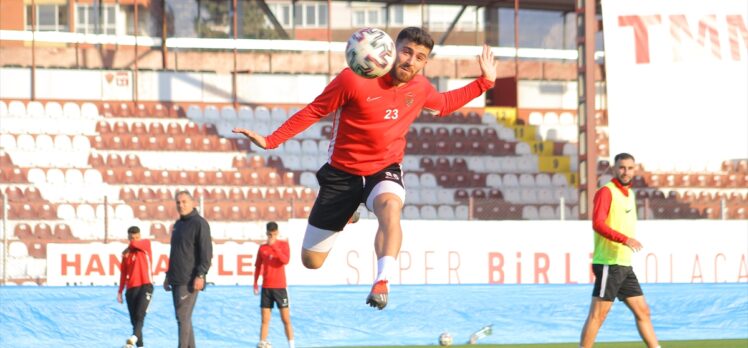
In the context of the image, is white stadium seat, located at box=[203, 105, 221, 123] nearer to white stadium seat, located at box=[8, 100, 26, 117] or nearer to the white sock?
white stadium seat, located at box=[8, 100, 26, 117]

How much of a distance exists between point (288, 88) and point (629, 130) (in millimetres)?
10767

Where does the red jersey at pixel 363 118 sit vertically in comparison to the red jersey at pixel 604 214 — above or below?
above

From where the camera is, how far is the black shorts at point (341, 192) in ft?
28.5

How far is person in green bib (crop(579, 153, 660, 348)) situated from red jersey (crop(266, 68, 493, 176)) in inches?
125

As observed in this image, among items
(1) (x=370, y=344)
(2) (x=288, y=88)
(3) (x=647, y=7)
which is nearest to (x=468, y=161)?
(2) (x=288, y=88)

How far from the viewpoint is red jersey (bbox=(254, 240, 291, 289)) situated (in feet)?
54.6

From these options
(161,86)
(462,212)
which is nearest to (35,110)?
(161,86)

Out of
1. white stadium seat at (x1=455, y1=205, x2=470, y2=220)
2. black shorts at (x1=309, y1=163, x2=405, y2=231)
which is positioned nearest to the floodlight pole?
white stadium seat at (x1=455, y1=205, x2=470, y2=220)

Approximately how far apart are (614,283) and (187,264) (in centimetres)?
448

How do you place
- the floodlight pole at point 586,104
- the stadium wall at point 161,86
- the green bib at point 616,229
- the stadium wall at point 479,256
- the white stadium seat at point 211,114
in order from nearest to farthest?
1. the green bib at point 616,229
2. the stadium wall at point 479,256
3. the floodlight pole at point 586,104
4. the white stadium seat at point 211,114
5. the stadium wall at point 161,86

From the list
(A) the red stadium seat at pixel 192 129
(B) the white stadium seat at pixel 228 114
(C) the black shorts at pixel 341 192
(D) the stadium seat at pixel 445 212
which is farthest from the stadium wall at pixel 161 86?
(C) the black shorts at pixel 341 192

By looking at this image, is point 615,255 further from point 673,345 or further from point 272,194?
point 272,194

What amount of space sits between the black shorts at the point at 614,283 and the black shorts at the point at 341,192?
131 inches

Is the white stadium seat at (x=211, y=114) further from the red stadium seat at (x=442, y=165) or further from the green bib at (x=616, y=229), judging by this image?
the green bib at (x=616, y=229)
